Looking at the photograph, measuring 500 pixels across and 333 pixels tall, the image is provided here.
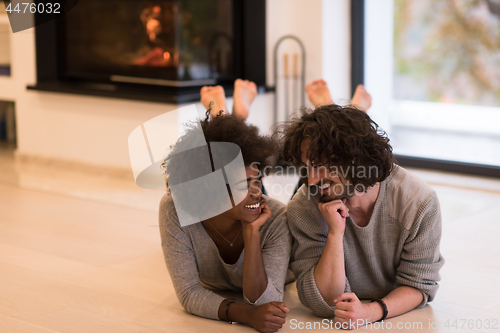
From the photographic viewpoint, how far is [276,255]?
5.60 feet

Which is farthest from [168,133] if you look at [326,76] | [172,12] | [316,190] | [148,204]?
[316,190]

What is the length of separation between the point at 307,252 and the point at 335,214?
0.66ft

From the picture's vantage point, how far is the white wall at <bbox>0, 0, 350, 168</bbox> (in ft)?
12.2

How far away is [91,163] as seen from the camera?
3.91 m

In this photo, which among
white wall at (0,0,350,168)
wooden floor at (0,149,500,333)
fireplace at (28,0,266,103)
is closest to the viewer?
wooden floor at (0,149,500,333)

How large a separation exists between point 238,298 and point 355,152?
679mm

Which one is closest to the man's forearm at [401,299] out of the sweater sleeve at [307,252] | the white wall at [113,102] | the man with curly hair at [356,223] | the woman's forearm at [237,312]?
the man with curly hair at [356,223]

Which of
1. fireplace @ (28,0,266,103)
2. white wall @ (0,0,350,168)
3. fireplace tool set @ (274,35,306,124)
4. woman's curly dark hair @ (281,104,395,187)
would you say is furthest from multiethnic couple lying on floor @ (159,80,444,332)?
fireplace tool set @ (274,35,306,124)

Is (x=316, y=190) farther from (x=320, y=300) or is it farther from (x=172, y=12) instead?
(x=172, y=12)

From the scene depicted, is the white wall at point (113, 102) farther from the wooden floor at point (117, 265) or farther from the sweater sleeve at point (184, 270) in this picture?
the sweater sleeve at point (184, 270)

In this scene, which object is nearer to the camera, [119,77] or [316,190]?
[316,190]

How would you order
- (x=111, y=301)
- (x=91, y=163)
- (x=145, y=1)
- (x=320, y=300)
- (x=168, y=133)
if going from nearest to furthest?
(x=320, y=300)
(x=111, y=301)
(x=168, y=133)
(x=145, y=1)
(x=91, y=163)

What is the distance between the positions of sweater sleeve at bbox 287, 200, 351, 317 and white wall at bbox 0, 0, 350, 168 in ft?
6.38

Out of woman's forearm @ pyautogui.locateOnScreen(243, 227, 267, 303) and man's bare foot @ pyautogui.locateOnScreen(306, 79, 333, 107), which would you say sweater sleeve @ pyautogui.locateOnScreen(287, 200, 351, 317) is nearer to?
woman's forearm @ pyautogui.locateOnScreen(243, 227, 267, 303)
